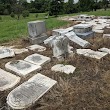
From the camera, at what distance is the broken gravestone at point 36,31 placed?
482 cm

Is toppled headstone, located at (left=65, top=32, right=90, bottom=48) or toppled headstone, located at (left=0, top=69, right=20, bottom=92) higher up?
toppled headstone, located at (left=65, top=32, right=90, bottom=48)

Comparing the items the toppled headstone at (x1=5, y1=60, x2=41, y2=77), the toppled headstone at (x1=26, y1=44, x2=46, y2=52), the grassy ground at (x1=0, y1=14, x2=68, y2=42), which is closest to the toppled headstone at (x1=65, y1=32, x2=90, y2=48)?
the toppled headstone at (x1=26, y1=44, x2=46, y2=52)

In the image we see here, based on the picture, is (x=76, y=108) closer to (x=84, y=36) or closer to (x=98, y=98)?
(x=98, y=98)

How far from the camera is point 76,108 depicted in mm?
2244

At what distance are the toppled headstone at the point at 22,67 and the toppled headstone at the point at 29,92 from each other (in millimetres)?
276

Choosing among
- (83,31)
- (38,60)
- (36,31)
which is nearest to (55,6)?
(83,31)

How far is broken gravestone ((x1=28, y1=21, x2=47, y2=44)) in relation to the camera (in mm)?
4820

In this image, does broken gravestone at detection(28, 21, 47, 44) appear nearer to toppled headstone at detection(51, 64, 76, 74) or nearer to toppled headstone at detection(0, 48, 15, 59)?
toppled headstone at detection(0, 48, 15, 59)

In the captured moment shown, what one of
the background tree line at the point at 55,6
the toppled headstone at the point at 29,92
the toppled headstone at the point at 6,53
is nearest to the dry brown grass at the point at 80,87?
the toppled headstone at the point at 29,92

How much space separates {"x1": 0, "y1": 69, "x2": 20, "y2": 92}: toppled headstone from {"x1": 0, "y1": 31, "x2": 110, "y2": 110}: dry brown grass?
1.69ft

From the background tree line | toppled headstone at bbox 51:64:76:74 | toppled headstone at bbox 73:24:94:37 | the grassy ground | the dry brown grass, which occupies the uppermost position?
the background tree line

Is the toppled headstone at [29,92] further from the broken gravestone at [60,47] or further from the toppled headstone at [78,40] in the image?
the toppled headstone at [78,40]

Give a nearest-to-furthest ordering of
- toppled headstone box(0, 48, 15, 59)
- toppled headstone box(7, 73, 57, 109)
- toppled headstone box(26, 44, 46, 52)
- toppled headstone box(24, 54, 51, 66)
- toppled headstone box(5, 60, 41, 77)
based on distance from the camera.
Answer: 1. toppled headstone box(7, 73, 57, 109)
2. toppled headstone box(5, 60, 41, 77)
3. toppled headstone box(24, 54, 51, 66)
4. toppled headstone box(0, 48, 15, 59)
5. toppled headstone box(26, 44, 46, 52)

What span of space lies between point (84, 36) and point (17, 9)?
16.6 meters
